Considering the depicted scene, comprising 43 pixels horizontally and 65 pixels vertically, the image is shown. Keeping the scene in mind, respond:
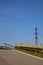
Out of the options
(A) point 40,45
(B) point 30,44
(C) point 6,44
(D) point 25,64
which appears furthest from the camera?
(C) point 6,44

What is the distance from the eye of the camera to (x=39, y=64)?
60.2ft

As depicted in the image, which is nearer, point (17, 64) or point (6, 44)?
point (17, 64)

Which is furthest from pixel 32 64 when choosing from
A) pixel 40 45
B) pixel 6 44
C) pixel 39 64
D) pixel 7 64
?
pixel 6 44

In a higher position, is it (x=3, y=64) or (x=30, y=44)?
(x=30, y=44)

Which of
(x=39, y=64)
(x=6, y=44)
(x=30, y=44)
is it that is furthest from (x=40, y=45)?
(x=39, y=64)

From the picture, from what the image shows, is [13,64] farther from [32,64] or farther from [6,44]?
[6,44]

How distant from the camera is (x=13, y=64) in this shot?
18234mm

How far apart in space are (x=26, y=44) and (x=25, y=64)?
25.8 m

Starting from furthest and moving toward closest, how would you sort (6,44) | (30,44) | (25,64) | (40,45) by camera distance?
(6,44), (30,44), (40,45), (25,64)

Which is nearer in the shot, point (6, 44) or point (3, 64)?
point (3, 64)

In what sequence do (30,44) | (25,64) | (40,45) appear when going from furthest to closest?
1. (30,44)
2. (40,45)
3. (25,64)

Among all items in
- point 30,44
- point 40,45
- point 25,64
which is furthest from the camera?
point 30,44

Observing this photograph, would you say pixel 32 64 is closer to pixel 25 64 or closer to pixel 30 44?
pixel 25 64

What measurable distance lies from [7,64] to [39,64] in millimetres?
2543
